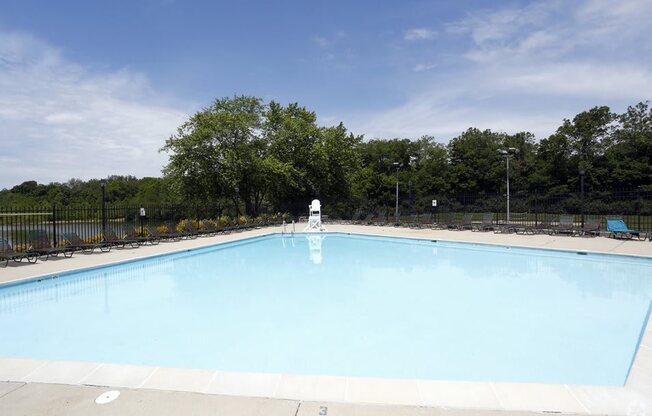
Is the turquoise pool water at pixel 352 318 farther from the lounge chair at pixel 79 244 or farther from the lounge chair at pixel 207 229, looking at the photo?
the lounge chair at pixel 207 229

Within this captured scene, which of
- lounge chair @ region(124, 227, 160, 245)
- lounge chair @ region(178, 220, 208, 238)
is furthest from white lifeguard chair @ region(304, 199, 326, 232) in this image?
lounge chair @ region(124, 227, 160, 245)

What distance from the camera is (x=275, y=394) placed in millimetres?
3441

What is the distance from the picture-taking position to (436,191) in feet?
149

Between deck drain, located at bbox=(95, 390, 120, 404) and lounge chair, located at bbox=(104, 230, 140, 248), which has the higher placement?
lounge chair, located at bbox=(104, 230, 140, 248)

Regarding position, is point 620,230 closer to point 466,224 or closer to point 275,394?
point 466,224

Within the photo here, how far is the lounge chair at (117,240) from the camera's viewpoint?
13984 millimetres

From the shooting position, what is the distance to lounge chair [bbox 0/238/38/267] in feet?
34.3

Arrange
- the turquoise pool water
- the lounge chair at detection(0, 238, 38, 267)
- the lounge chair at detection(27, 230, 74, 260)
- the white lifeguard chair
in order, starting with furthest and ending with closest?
the white lifeguard chair → the lounge chair at detection(27, 230, 74, 260) → the lounge chair at detection(0, 238, 38, 267) → the turquoise pool water

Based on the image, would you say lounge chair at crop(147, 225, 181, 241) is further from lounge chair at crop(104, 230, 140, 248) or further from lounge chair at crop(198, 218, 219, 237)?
lounge chair at crop(198, 218, 219, 237)

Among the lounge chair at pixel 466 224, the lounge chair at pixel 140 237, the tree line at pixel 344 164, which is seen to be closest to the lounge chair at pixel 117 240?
the lounge chair at pixel 140 237

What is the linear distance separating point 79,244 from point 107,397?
11.1 metres

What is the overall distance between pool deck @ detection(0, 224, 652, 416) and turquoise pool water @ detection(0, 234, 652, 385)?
942mm

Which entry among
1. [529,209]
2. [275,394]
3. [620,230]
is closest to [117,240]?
[275,394]

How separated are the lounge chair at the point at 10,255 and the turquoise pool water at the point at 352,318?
2125 millimetres
